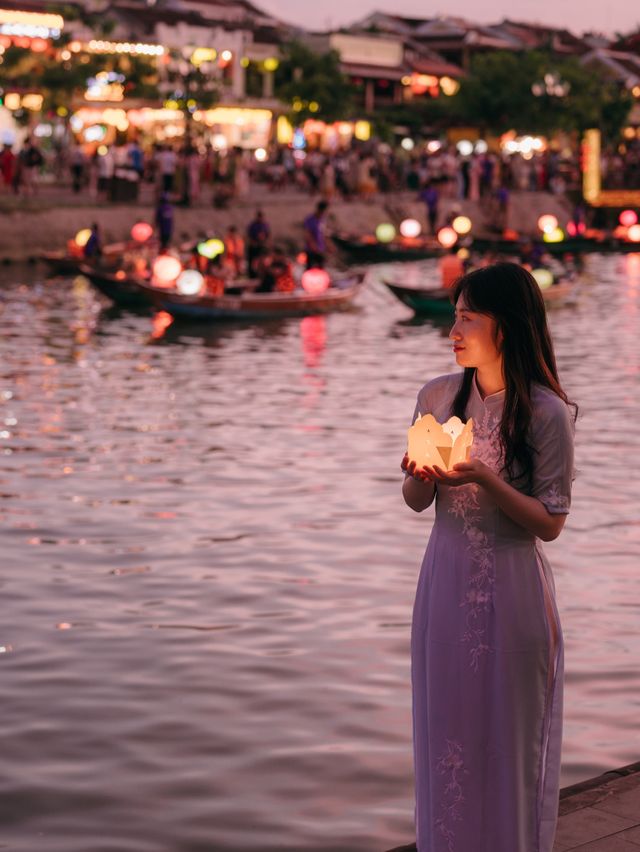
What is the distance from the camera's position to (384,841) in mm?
6355

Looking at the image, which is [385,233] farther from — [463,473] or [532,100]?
[463,473]

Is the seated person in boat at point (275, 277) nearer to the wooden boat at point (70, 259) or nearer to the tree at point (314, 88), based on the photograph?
the wooden boat at point (70, 259)

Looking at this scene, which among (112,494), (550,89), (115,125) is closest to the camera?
(112,494)

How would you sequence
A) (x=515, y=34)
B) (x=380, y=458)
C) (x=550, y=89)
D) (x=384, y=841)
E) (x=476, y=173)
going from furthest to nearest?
1. (x=515, y=34)
2. (x=550, y=89)
3. (x=476, y=173)
4. (x=380, y=458)
5. (x=384, y=841)

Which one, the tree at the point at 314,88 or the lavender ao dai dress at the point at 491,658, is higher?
the tree at the point at 314,88

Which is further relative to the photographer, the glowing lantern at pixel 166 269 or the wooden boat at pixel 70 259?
the wooden boat at pixel 70 259

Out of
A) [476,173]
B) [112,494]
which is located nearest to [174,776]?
[112,494]

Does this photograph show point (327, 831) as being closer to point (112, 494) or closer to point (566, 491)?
point (566, 491)

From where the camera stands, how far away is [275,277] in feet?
92.5

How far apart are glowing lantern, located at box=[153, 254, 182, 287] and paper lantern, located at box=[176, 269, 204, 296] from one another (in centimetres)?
53

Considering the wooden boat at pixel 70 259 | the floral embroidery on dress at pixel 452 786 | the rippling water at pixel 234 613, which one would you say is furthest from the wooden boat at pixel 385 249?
the floral embroidery on dress at pixel 452 786

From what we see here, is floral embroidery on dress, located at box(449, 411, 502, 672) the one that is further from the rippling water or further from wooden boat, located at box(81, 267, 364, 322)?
wooden boat, located at box(81, 267, 364, 322)

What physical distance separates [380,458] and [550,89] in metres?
65.7

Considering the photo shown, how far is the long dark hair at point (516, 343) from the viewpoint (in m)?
4.29
